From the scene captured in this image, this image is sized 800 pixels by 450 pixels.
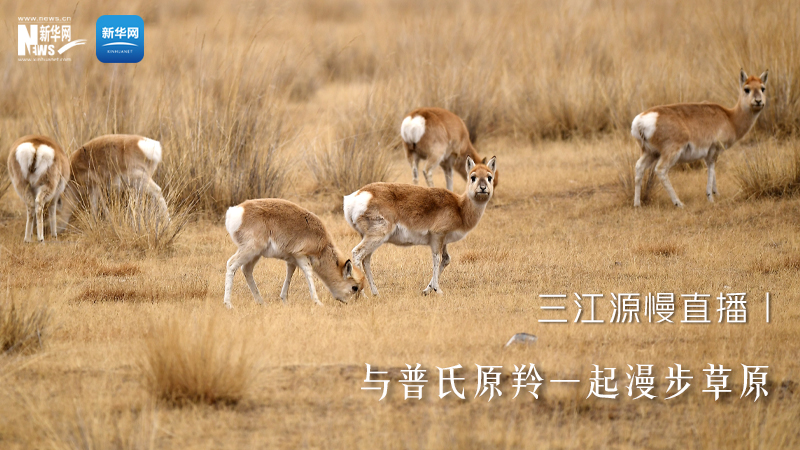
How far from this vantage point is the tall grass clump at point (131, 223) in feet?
35.1

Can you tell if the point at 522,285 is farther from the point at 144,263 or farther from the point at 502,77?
the point at 502,77

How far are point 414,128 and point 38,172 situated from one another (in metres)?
5.54

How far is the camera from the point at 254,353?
6.18 metres

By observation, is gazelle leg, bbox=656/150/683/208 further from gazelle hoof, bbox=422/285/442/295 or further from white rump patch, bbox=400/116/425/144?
gazelle hoof, bbox=422/285/442/295

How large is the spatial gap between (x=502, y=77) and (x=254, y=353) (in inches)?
583

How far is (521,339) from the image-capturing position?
22.9 ft

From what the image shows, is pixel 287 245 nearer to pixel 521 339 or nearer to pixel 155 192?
pixel 521 339

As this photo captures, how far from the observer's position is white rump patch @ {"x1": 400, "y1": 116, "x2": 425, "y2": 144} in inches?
525

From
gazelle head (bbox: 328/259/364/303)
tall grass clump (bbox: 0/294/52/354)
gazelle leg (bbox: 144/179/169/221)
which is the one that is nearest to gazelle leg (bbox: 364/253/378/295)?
gazelle head (bbox: 328/259/364/303)

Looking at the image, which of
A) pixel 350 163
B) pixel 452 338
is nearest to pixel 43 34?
pixel 350 163

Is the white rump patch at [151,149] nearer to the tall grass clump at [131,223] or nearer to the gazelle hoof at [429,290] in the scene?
the tall grass clump at [131,223]

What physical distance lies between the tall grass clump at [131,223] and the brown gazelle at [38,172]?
1.49 feet

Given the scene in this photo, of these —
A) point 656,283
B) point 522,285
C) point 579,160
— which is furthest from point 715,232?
point 579,160

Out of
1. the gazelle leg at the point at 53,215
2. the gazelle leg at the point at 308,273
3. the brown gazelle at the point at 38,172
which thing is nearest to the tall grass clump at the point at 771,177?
the gazelle leg at the point at 308,273
